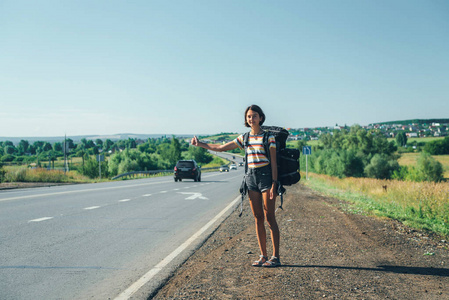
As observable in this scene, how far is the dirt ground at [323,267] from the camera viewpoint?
4160mm

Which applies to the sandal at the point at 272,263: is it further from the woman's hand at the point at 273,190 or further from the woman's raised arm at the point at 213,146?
the woman's raised arm at the point at 213,146

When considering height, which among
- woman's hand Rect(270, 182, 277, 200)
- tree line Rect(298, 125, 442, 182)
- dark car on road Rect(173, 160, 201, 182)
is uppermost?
woman's hand Rect(270, 182, 277, 200)

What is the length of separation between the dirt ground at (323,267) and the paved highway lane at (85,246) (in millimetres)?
513

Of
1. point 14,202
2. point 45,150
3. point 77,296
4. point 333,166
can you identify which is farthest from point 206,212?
point 45,150

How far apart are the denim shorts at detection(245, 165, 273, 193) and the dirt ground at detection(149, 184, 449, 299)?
1091mm

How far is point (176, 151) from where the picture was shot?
5207 inches

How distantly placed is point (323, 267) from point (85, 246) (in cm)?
409

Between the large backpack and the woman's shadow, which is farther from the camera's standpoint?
the large backpack

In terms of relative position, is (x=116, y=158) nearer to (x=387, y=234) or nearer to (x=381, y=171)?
(x=381, y=171)

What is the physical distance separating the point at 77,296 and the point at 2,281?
1.18 metres

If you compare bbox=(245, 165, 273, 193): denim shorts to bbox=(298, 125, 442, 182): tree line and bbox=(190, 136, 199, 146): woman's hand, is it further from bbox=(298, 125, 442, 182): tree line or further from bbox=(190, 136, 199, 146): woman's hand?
bbox=(298, 125, 442, 182): tree line

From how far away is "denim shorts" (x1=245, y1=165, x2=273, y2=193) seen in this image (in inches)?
199

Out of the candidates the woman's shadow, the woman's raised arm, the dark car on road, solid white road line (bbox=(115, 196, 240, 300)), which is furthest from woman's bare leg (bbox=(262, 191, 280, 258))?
the dark car on road

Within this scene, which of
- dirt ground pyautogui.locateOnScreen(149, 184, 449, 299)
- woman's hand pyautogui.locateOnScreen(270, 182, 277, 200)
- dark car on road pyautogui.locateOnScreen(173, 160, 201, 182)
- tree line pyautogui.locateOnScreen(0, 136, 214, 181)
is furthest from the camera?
tree line pyautogui.locateOnScreen(0, 136, 214, 181)
